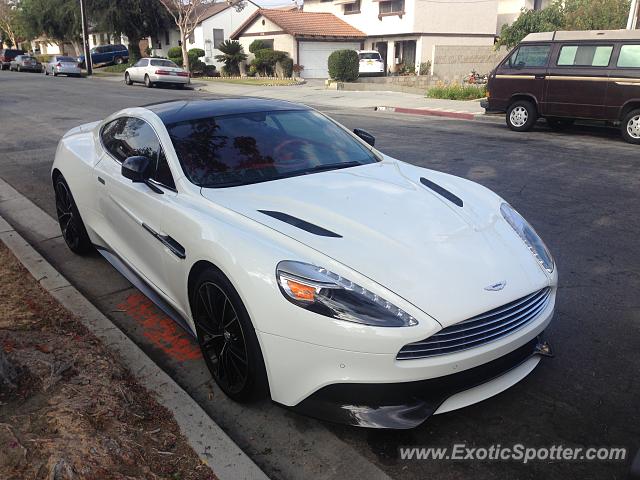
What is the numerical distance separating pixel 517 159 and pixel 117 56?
47148 mm

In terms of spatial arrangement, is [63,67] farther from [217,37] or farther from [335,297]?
[335,297]

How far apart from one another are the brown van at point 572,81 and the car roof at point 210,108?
9.97 m

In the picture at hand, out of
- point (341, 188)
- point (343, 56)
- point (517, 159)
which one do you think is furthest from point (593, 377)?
point (343, 56)

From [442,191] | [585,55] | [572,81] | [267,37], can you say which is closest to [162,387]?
[442,191]

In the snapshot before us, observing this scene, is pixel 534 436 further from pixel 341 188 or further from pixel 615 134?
pixel 615 134

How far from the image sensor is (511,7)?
147 feet

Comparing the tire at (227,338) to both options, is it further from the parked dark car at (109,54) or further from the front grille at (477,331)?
the parked dark car at (109,54)

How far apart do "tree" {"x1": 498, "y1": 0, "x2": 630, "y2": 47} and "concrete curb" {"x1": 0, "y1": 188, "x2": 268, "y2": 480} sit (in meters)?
26.1

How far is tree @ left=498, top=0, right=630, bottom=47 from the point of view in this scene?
2458 cm

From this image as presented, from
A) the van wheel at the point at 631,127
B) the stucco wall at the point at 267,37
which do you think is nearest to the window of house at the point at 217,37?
the stucco wall at the point at 267,37

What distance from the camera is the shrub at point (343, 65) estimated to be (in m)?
29.7

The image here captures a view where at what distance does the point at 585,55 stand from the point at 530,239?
Result: 36.1 feet

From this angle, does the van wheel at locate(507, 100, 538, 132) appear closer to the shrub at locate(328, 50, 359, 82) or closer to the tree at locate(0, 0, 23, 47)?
the shrub at locate(328, 50, 359, 82)

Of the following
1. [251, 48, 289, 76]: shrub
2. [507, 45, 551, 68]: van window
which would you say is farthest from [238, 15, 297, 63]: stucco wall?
[507, 45, 551, 68]: van window
